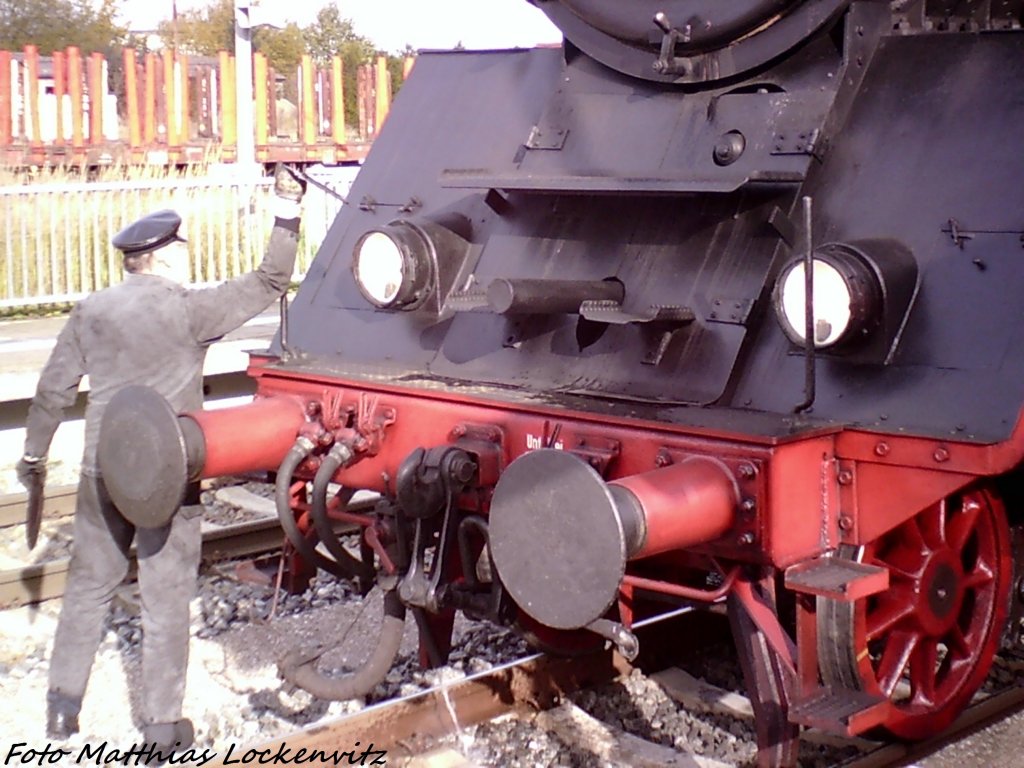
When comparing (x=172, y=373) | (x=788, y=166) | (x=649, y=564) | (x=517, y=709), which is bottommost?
(x=517, y=709)

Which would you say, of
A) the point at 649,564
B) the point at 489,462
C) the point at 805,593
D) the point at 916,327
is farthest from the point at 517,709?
the point at 916,327

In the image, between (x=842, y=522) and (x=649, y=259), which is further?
(x=649, y=259)

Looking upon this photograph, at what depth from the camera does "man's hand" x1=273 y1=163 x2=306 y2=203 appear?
4.29 metres

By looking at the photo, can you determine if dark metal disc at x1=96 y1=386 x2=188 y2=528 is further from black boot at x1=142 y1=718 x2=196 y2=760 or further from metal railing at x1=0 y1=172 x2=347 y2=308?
metal railing at x1=0 y1=172 x2=347 y2=308

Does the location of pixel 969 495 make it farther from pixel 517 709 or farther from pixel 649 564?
pixel 517 709

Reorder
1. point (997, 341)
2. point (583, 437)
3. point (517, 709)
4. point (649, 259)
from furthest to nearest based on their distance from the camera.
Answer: point (517, 709)
point (649, 259)
point (583, 437)
point (997, 341)

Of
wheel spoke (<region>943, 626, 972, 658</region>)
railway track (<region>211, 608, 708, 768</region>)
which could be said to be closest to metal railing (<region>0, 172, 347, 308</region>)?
railway track (<region>211, 608, 708, 768</region>)

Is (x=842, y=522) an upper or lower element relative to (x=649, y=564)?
upper

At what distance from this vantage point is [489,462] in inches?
145

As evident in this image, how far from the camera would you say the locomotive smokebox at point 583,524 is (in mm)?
2926

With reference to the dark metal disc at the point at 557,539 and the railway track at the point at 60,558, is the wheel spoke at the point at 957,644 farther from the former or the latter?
the railway track at the point at 60,558

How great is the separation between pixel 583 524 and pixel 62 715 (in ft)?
6.97

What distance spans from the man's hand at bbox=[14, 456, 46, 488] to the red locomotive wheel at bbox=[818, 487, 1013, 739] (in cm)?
254

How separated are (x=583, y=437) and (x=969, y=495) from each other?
1.08 m
